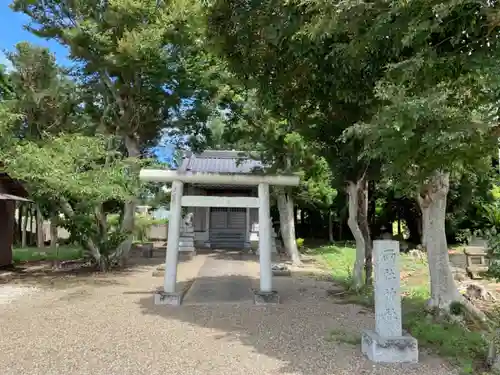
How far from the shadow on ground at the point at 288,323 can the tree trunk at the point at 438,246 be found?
4.07 feet

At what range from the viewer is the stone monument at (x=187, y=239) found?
1980 cm

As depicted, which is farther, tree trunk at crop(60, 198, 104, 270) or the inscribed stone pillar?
tree trunk at crop(60, 198, 104, 270)

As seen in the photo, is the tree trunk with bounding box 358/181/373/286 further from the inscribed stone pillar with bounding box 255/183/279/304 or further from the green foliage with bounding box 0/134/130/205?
the green foliage with bounding box 0/134/130/205

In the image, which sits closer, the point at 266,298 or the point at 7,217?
the point at 266,298

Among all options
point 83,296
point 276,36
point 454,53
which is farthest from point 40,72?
point 454,53

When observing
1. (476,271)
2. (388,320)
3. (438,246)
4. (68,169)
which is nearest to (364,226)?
(438,246)

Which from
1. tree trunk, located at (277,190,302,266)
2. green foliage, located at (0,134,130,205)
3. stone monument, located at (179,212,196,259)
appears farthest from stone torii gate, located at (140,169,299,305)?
stone monument, located at (179,212,196,259)

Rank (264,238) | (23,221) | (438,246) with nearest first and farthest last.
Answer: (438,246) < (264,238) < (23,221)

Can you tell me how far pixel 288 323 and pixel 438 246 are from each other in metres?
2.84

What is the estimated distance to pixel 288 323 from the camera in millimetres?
7168

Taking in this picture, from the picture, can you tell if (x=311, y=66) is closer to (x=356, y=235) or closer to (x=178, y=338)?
(x=178, y=338)

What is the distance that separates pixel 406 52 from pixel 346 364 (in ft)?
12.4

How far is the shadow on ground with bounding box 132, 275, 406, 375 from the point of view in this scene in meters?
5.24

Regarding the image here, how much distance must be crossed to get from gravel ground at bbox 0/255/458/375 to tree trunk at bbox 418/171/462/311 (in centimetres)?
124
